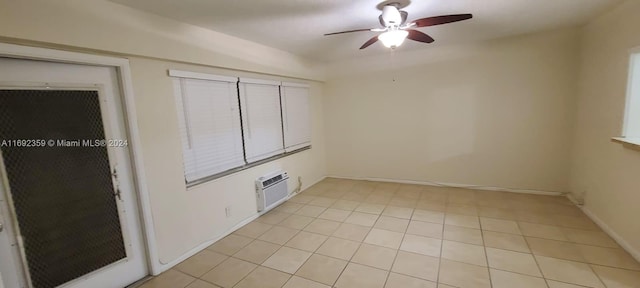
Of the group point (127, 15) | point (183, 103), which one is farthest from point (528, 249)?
point (127, 15)

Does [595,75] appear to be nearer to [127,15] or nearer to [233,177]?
[233,177]

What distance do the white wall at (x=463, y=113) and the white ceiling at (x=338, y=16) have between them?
0.48 m

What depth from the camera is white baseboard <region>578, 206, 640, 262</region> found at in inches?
87.9

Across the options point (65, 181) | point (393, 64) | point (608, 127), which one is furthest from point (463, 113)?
point (65, 181)

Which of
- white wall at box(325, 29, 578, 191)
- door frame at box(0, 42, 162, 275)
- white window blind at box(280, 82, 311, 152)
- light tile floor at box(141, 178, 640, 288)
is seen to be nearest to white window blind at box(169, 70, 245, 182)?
door frame at box(0, 42, 162, 275)

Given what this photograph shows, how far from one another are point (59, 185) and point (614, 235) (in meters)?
4.68

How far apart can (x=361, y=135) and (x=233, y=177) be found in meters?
2.57

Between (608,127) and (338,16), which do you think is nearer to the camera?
(338,16)

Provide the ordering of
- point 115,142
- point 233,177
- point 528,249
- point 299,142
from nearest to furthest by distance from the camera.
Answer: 1. point 115,142
2. point 528,249
3. point 233,177
4. point 299,142

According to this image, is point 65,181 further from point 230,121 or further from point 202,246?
point 230,121

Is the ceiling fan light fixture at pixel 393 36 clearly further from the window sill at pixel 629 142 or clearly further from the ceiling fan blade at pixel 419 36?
the window sill at pixel 629 142

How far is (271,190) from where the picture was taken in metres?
3.63

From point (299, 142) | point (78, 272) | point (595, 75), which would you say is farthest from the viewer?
point (299, 142)

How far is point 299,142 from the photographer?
14.6 ft
